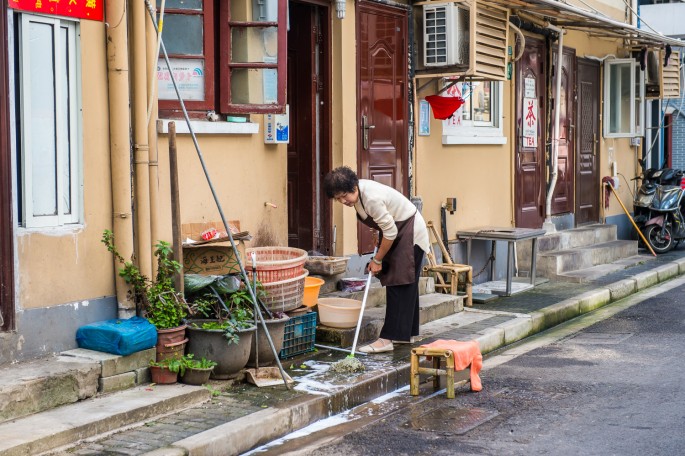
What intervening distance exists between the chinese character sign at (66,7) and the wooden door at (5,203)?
21 centimetres

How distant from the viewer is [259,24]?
871cm

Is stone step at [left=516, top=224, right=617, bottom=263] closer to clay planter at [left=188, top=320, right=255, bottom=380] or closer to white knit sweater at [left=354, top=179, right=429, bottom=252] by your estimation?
white knit sweater at [left=354, top=179, right=429, bottom=252]

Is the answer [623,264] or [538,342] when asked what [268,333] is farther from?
[623,264]

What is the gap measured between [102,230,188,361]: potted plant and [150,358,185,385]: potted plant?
88 millimetres

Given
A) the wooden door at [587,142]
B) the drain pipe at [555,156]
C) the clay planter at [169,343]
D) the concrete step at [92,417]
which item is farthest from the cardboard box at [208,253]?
the wooden door at [587,142]

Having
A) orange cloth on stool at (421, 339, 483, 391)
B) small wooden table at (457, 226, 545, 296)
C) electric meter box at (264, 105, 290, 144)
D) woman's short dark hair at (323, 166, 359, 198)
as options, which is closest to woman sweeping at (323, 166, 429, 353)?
woman's short dark hair at (323, 166, 359, 198)

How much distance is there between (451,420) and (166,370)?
6.97 ft

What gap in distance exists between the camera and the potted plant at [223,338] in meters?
7.43

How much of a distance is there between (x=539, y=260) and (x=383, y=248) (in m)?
5.76

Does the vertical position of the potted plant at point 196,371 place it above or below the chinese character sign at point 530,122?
below

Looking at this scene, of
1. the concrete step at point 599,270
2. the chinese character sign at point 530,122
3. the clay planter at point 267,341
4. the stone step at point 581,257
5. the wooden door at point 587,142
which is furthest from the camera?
Result: the wooden door at point 587,142

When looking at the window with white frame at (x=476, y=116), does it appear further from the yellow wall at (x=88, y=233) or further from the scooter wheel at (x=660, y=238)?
the yellow wall at (x=88, y=233)

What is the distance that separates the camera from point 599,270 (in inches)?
571

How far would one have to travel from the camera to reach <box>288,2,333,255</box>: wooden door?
34.2ft
